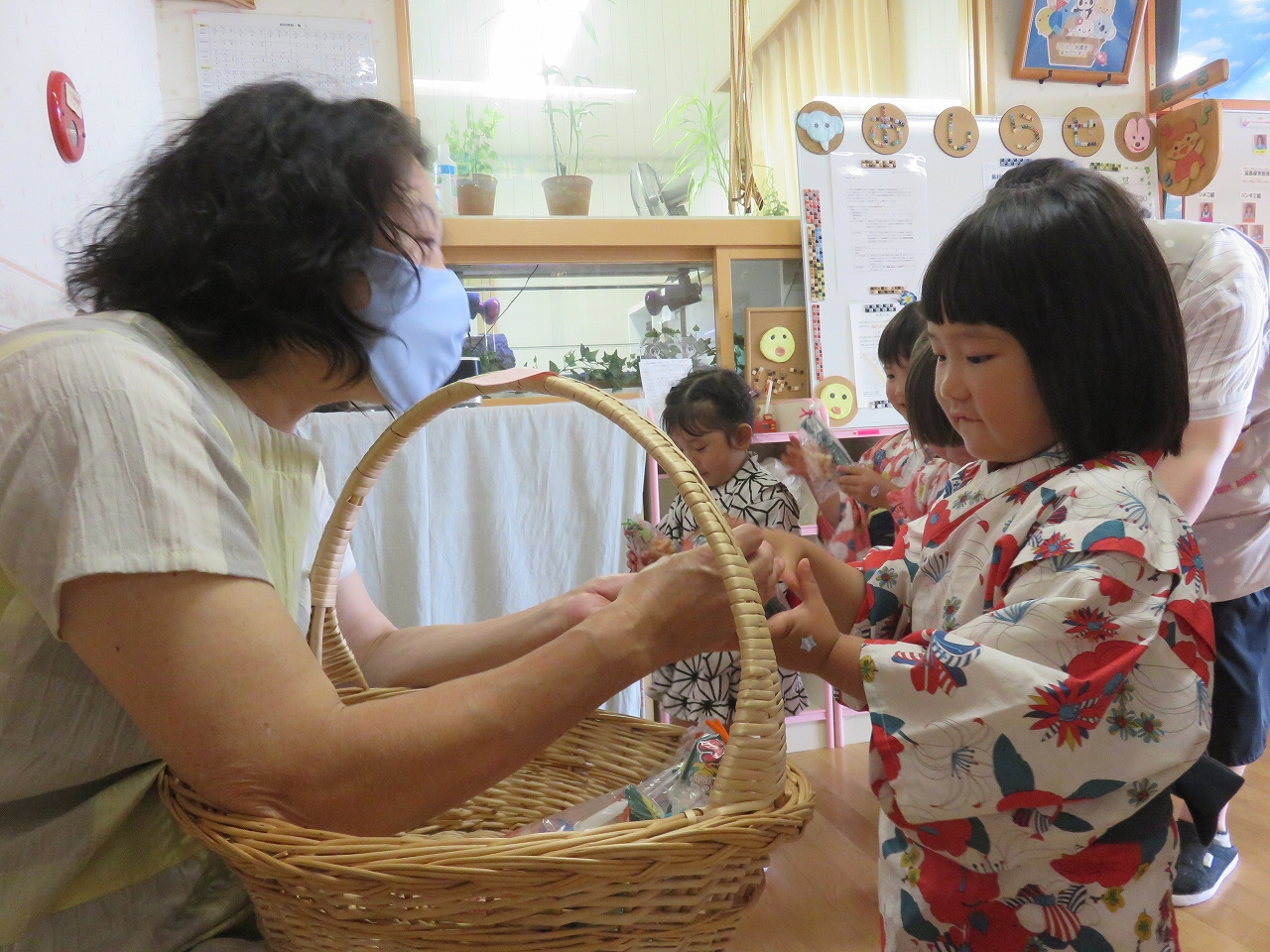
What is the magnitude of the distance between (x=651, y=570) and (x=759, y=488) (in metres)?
1.46

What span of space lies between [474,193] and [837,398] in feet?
4.09

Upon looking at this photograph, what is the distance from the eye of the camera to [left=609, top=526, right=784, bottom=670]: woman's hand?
633 millimetres

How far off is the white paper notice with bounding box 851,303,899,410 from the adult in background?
4.00 feet

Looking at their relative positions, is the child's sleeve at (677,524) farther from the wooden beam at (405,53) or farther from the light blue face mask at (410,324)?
the wooden beam at (405,53)

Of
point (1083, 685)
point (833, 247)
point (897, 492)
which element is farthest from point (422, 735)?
point (833, 247)

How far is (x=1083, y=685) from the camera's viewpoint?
68cm

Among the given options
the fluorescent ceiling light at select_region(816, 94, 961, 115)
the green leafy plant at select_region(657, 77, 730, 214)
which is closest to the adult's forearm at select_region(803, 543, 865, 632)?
the green leafy plant at select_region(657, 77, 730, 214)

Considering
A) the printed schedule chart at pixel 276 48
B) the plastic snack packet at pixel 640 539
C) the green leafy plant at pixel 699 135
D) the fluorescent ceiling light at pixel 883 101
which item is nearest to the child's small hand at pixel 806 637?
the plastic snack packet at pixel 640 539

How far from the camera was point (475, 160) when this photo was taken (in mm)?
2605

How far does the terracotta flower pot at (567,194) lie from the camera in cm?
259

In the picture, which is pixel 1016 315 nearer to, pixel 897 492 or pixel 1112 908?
pixel 1112 908

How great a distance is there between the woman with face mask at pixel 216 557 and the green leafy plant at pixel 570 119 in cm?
214

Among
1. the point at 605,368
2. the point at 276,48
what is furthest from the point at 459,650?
the point at 276,48

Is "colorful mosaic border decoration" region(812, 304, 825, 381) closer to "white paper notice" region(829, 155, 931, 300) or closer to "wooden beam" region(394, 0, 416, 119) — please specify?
"white paper notice" region(829, 155, 931, 300)
